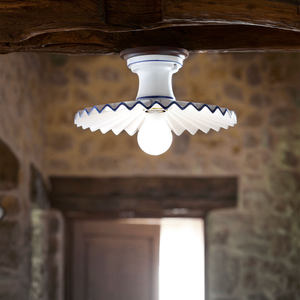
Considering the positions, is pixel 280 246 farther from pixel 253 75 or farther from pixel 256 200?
pixel 253 75

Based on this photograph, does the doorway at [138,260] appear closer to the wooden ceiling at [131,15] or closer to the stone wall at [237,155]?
the stone wall at [237,155]

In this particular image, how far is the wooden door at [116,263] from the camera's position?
8.52 ft

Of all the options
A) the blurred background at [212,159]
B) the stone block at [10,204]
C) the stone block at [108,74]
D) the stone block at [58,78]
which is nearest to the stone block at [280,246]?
the blurred background at [212,159]

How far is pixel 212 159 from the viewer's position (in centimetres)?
258

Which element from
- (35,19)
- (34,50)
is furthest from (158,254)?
(35,19)

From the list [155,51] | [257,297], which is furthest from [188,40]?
[257,297]

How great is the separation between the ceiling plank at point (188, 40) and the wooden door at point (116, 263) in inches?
67.8

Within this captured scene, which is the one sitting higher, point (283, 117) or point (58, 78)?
point (58, 78)

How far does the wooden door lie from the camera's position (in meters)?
2.60

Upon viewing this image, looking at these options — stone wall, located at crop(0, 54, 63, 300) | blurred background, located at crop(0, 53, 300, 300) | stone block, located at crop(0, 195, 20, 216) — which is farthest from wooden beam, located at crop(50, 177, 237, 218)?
stone block, located at crop(0, 195, 20, 216)

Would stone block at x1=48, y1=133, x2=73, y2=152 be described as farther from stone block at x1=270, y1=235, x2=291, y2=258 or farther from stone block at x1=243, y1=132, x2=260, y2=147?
stone block at x1=270, y1=235, x2=291, y2=258

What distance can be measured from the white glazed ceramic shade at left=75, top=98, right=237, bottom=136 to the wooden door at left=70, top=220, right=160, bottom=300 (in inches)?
66.7

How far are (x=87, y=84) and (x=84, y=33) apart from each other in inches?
63.0

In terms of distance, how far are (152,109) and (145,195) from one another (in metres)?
1.68
